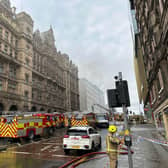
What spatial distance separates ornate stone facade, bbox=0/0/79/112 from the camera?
33812mm

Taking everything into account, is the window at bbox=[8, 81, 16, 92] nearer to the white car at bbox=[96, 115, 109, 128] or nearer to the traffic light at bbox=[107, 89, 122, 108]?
the white car at bbox=[96, 115, 109, 128]

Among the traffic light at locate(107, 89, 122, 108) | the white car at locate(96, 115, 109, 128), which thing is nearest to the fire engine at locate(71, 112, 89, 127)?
the white car at locate(96, 115, 109, 128)

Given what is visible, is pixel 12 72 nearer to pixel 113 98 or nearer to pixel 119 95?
pixel 113 98

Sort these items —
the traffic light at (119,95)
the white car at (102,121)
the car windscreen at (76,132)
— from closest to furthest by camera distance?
1. the traffic light at (119,95)
2. the car windscreen at (76,132)
3. the white car at (102,121)

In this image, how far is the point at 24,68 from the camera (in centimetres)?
3875

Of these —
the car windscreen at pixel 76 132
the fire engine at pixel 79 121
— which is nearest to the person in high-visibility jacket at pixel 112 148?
the car windscreen at pixel 76 132

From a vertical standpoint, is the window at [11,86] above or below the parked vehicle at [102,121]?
above

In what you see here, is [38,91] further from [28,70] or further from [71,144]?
[71,144]

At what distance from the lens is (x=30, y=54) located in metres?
41.9

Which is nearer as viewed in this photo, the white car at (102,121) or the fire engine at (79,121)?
the fire engine at (79,121)

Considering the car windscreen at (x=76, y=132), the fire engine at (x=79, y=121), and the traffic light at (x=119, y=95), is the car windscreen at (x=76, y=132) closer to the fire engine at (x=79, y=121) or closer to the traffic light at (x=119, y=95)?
the traffic light at (x=119, y=95)

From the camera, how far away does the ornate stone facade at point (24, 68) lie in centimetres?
3381

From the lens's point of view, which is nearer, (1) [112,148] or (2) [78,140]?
(1) [112,148]

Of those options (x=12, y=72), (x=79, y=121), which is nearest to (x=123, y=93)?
(x=79, y=121)
